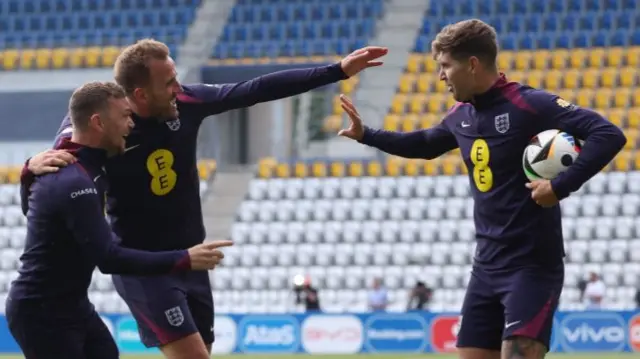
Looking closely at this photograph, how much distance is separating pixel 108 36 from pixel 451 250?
9878 mm

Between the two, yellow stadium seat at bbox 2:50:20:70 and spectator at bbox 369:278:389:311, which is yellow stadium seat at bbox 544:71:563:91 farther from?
yellow stadium seat at bbox 2:50:20:70

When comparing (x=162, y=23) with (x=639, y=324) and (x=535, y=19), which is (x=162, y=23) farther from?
(x=639, y=324)

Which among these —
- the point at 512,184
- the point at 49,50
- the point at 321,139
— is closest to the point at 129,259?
the point at 512,184

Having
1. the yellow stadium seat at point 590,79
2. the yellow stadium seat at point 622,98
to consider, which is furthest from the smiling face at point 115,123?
the yellow stadium seat at point 590,79

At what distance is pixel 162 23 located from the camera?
98.6 feet

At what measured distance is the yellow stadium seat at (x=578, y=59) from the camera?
26.1 m

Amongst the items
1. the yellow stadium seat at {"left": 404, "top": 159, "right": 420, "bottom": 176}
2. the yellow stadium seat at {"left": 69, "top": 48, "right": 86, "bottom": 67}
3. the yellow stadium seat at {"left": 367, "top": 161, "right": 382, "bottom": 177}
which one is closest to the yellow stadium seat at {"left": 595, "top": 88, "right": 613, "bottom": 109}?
the yellow stadium seat at {"left": 404, "top": 159, "right": 420, "bottom": 176}

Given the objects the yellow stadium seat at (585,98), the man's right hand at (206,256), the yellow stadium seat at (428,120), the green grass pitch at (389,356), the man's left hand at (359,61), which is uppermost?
the man's left hand at (359,61)

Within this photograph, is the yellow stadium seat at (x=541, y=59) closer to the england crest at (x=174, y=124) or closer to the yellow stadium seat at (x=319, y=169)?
the yellow stadium seat at (x=319, y=169)

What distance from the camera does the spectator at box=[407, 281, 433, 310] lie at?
2208 cm

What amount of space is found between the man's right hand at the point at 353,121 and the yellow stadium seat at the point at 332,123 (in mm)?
17951

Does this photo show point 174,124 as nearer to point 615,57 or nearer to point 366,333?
point 366,333

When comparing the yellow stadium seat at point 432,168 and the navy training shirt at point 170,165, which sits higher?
the navy training shirt at point 170,165

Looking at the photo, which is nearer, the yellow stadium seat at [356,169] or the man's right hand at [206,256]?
the man's right hand at [206,256]
